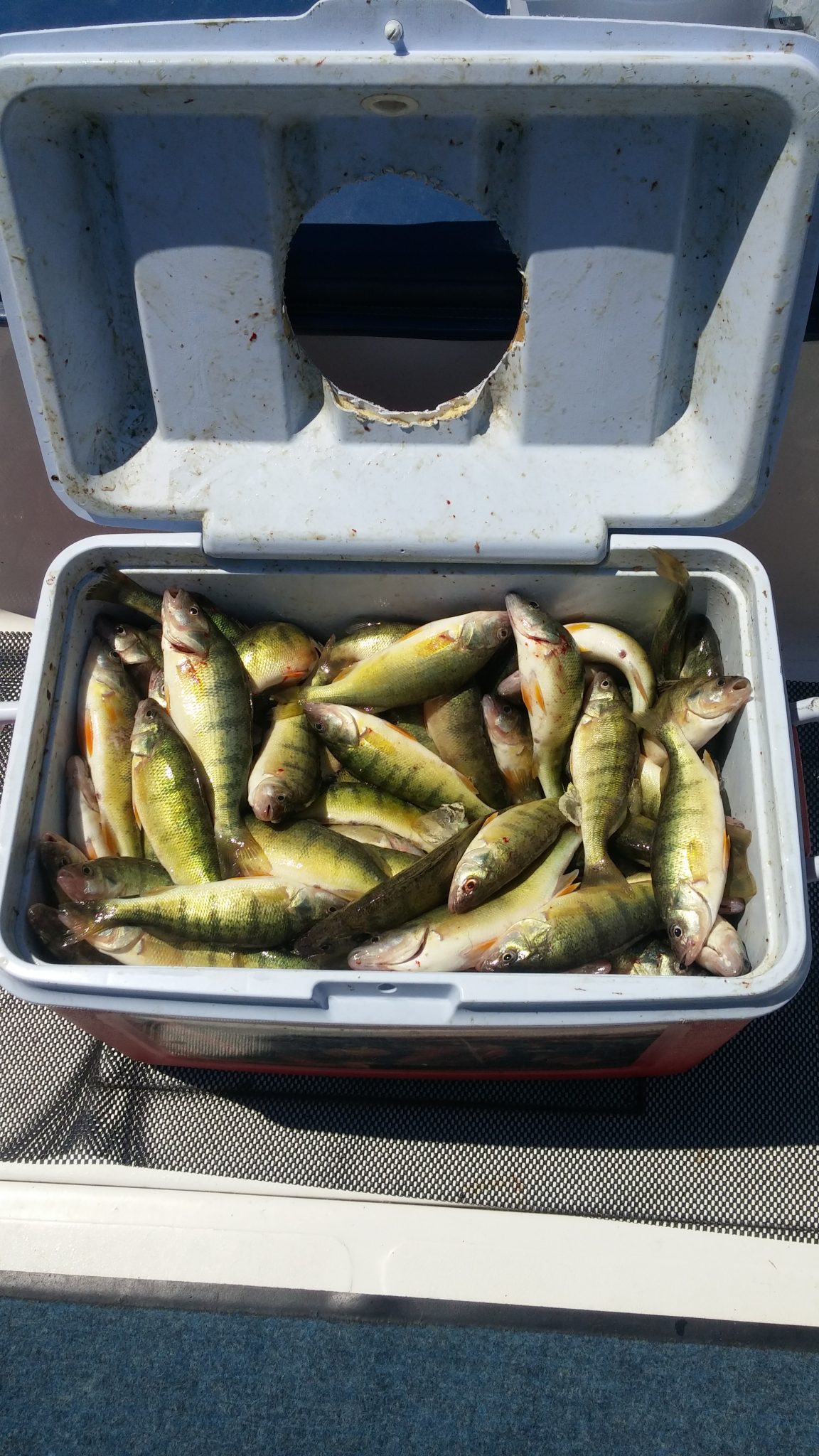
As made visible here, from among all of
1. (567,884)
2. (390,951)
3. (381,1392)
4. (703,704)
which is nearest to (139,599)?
(390,951)

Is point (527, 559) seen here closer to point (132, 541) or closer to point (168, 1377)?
point (132, 541)

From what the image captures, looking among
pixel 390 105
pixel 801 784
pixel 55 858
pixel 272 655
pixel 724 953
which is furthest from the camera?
pixel 272 655

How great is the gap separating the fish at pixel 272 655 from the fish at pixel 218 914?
50cm

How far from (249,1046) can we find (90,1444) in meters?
0.85

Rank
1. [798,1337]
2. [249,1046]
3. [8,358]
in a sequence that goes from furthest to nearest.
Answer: [8,358] → [798,1337] → [249,1046]

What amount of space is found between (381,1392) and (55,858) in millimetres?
1211

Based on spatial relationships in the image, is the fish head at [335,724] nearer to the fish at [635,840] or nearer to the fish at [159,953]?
the fish at [159,953]

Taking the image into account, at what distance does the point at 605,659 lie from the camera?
1.85m

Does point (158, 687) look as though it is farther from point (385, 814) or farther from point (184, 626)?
point (385, 814)

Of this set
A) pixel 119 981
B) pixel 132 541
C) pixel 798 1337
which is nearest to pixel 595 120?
pixel 132 541

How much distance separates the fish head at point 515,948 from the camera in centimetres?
146

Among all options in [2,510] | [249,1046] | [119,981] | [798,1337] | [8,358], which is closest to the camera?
[119,981]

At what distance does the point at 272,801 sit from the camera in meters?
1.68

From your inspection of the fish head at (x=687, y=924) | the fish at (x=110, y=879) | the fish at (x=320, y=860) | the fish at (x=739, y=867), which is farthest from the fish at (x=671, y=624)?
the fish at (x=110, y=879)
